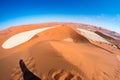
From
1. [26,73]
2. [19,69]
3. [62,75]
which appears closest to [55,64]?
[62,75]

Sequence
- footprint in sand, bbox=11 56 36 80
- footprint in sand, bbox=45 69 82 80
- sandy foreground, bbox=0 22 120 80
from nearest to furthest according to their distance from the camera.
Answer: footprint in sand, bbox=45 69 82 80, sandy foreground, bbox=0 22 120 80, footprint in sand, bbox=11 56 36 80

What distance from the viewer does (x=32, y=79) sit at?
41.2ft

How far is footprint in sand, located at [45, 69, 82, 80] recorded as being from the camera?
12758 millimetres

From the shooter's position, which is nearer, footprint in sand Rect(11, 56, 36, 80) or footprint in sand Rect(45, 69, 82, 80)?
footprint in sand Rect(45, 69, 82, 80)

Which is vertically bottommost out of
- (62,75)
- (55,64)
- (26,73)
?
(62,75)

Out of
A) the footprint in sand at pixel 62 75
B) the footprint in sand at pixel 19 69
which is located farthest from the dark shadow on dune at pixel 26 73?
the footprint in sand at pixel 62 75

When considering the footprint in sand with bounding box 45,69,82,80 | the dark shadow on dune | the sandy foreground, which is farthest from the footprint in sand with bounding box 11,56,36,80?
the footprint in sand with bounding box 45,69,82,80

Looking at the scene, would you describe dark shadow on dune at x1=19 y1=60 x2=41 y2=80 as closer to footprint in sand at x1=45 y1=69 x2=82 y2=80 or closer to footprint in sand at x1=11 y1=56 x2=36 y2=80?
footprint in sand at x1=11 y1=56 x2=36 y2=80

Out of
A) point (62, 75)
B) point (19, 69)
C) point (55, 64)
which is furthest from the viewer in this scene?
point (19, 69)

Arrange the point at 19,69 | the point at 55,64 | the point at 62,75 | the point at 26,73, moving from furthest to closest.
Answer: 1. the point at 19,69
2. the point at 55,64
3. the point at 26,73
4. the point at 62,75

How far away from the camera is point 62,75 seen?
42.4 ft

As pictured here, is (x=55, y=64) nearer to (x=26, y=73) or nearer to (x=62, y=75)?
(x=62, y=75)

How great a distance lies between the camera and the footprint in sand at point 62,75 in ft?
41.9

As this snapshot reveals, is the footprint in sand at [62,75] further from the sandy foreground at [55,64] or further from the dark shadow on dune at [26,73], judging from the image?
the dark shadow on dune at [26,73]
